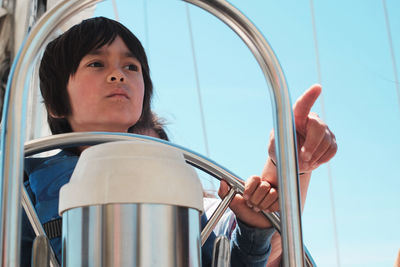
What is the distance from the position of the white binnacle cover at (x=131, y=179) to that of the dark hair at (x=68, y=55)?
1.90 ft

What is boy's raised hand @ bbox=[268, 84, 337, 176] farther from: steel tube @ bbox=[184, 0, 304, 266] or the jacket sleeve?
the jacket sleeve

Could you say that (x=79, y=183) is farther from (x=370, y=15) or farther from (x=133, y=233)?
(x=370, y=15)

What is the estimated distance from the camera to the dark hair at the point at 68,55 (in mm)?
856

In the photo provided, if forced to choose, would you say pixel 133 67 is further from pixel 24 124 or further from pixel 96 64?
pixel 24 124

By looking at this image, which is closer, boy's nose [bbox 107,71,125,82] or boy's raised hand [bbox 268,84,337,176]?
boy's raised hand [bbox 268,84,337,176]

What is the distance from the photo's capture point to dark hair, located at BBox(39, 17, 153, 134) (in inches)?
33.7

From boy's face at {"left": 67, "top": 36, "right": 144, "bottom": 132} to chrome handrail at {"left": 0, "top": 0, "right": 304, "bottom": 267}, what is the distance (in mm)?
416

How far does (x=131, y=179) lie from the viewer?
0.88 feet

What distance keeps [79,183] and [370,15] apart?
5.11m

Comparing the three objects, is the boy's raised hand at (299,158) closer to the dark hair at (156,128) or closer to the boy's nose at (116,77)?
the boy's nose at (116,77)

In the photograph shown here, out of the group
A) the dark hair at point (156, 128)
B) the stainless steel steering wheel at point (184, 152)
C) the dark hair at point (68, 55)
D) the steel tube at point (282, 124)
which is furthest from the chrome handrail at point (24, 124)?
the dark hair at point (156, 128)

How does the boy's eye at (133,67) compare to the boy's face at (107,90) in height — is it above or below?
above

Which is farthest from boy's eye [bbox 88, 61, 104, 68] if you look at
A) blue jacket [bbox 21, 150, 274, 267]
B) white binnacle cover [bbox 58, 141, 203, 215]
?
white binnacle cover [bbox 58, 141, 203, 215]

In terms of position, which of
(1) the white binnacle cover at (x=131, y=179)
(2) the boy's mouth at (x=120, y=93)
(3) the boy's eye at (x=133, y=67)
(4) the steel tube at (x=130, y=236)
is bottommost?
(4) the steel tube at (x=130, y=236)
